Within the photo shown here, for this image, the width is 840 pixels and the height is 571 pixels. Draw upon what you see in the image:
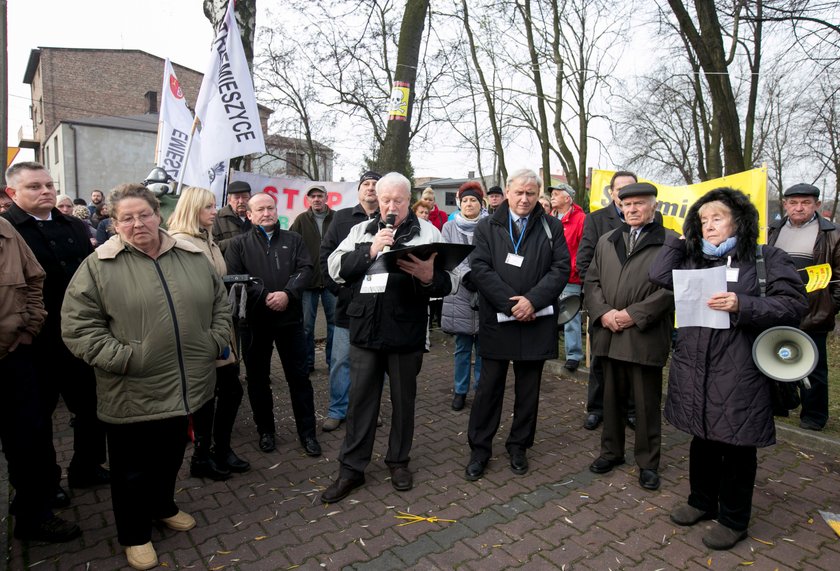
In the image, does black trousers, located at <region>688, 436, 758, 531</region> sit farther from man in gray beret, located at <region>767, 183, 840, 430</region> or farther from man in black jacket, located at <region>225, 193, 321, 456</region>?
man in black jacket, located at <region>225, 193, 321, 456</region>

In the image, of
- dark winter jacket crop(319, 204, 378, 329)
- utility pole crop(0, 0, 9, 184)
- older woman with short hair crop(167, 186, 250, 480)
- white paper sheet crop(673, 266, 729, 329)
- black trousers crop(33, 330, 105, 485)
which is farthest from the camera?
utility pole crop(0, 0, 9, 184)

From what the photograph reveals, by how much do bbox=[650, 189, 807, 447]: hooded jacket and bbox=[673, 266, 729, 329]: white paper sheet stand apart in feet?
0.18

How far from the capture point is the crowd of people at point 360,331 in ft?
9.74

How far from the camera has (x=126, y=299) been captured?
286cm

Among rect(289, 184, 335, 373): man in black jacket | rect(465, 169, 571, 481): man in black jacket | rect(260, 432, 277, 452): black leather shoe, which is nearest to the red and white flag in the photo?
rect(289, 184, 335, 373): man in black jacket

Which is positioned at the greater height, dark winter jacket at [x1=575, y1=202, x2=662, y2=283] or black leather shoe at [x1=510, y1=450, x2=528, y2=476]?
dark winter jacket at [x1=575, y1=202, x2=662, y2=283]

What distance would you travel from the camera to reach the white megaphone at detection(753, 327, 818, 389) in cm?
291

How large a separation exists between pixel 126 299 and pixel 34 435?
1.04 meters

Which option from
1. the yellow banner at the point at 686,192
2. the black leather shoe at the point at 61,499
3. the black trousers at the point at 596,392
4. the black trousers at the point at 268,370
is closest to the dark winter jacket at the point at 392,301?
the black trousers at the point at 268,370

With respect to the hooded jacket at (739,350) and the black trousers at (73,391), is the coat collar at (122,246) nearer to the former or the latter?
the black trousers at (73,391)

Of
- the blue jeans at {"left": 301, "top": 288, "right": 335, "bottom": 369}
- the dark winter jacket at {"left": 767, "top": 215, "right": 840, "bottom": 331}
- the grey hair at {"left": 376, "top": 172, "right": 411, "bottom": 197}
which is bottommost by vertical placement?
the blue jeans at {"left": 301, "top": 288, "right": 335, "bottom": 369}

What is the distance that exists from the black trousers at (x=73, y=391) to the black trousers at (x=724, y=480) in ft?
12.5

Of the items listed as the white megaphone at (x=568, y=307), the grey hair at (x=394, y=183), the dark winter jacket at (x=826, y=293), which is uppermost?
the grey hair at (x=394, y=183)

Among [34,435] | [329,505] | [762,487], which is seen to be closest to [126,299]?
[34,435]
